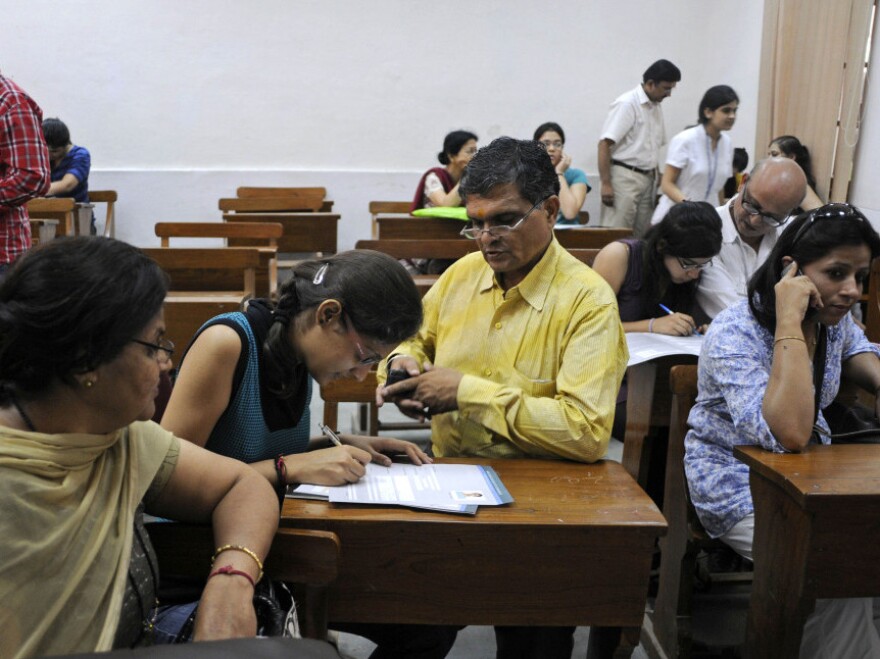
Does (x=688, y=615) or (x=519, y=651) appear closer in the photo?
(x=519, y=651)

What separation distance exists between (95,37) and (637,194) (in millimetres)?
5262

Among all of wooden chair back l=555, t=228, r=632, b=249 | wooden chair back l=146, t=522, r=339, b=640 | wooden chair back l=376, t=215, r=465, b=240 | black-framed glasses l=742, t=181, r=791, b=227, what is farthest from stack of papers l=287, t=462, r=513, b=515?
wooden chair back l=376, t=215, r=465, b=240

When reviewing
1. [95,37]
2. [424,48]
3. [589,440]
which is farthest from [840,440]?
[95,37]

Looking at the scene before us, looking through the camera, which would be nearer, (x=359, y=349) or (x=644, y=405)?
(x=359, y=349)

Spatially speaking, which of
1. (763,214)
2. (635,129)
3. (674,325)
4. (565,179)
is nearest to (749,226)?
(763,214)

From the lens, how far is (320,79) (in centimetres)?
830

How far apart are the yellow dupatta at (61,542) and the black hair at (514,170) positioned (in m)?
1.07

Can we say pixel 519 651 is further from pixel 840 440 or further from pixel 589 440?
pixel 840 440

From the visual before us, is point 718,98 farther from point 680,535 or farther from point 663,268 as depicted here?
point 680,535

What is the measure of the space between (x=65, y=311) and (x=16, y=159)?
6.79ft

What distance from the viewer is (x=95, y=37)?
26.6ft

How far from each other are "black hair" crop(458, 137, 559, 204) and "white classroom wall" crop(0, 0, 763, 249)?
6.57m

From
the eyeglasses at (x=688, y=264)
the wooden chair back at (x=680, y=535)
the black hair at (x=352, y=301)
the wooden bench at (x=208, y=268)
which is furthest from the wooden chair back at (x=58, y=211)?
the wooden chair back at (x=680, y=535)

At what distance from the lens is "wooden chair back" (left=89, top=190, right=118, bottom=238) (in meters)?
7.32
